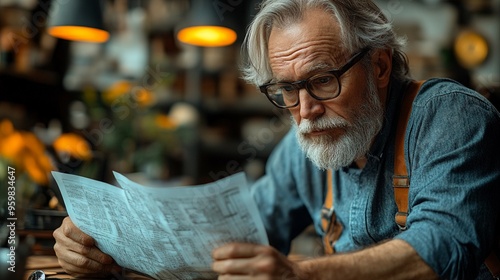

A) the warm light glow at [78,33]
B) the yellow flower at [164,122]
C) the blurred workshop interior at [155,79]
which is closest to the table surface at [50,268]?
the blurred workshop interior at [155,79]

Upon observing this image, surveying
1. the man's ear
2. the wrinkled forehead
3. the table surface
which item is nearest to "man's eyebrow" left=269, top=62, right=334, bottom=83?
the wrinkled forehead

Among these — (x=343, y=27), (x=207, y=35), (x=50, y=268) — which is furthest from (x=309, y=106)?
(x=207, y=35)

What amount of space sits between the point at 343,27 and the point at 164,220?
1.80 feet

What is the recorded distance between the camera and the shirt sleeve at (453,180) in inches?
37.5

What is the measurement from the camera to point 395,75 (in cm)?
138

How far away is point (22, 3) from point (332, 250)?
3.44 metres

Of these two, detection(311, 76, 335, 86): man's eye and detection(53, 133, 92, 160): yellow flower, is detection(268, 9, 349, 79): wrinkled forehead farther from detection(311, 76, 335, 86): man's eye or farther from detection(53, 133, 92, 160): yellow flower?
detection(53, 133, 92, 160): yellow flower

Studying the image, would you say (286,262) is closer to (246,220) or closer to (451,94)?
(246,220)

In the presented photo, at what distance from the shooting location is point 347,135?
4.11ft

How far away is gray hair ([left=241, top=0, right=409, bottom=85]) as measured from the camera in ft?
4.04

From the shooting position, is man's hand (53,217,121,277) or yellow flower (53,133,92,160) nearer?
man's hand (53,217,121,277)

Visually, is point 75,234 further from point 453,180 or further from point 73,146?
point 73,146

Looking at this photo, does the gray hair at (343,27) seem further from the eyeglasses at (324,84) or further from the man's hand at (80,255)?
the man's hand at (80,255)

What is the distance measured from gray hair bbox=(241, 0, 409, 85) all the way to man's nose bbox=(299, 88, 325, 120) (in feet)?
Answer: 0.41
